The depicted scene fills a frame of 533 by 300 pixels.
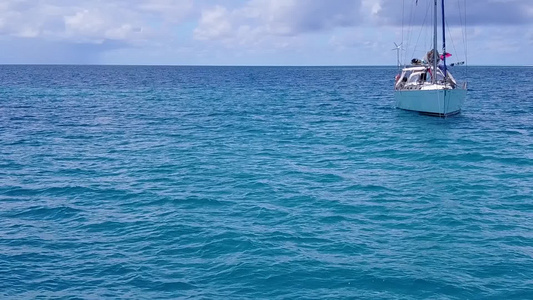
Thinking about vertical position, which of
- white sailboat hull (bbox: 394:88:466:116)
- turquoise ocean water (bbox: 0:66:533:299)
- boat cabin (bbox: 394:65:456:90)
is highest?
boat cabin (bbox: 394:65:456:90)

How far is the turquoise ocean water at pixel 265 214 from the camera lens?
15.0 m

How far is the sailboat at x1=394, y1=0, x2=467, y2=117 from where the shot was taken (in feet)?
166

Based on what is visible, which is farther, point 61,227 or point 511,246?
point 61,227

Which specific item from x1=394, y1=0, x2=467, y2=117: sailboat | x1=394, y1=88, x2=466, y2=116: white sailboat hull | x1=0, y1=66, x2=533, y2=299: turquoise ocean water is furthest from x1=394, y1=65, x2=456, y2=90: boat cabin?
x1=0, y1=66, x2=533, y2=299: turquoise ocean water

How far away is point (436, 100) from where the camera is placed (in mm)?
50781

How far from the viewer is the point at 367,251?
1712 cm

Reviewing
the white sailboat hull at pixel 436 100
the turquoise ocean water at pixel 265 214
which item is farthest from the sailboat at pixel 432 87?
the turquoise ocean water at pixel 265 214

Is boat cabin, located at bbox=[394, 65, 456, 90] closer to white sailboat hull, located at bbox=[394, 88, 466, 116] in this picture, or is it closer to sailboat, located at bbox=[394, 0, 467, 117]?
sailboat, located at bbox=[394, 0, 467, 117]

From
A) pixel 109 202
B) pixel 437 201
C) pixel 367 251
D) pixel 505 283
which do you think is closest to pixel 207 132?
pixel 109 202

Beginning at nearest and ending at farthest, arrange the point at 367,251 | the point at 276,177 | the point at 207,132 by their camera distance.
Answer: the point at 367,251 < the point at 276,177 < the point at 207,132

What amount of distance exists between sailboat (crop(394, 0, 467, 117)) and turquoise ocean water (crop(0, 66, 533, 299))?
26.1ft

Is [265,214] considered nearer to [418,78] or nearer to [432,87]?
[432,87]

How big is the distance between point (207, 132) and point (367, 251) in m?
28.3

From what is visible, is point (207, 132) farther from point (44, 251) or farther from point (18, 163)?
point (44, 251)
